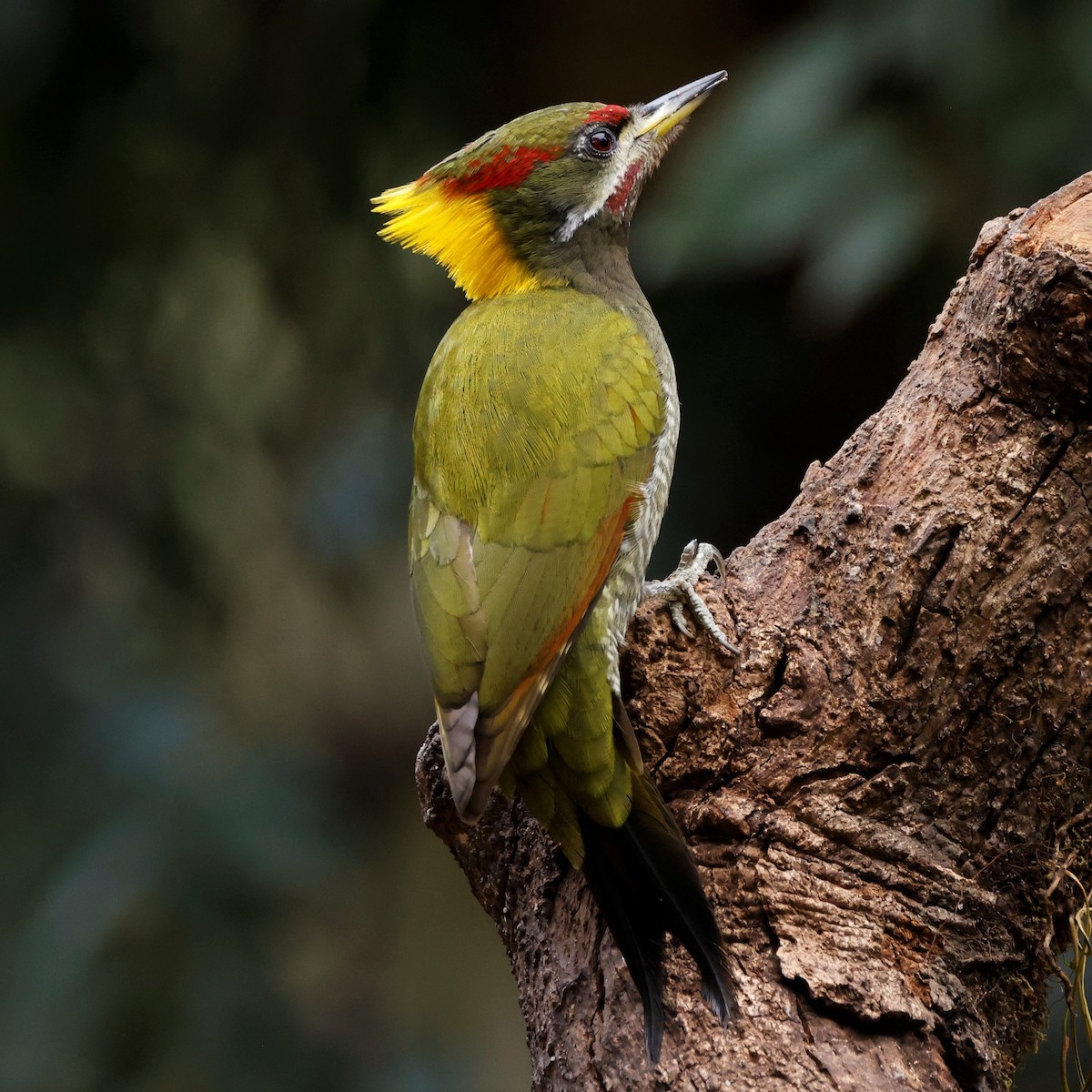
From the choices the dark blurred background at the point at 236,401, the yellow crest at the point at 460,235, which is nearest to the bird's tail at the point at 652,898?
the yellow crest at the point at 460,235

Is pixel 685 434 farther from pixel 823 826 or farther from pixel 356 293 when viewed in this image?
pixel 823 826

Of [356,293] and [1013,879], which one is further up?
[356,293]

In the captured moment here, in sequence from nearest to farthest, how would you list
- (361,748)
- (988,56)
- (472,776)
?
(472,776) → (988,56) → (361,748)

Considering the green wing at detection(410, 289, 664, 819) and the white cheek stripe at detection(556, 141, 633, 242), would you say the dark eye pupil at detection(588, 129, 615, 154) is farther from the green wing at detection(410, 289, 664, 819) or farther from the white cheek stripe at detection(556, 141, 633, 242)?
the green wing at detection(410, 289, 664, 819)

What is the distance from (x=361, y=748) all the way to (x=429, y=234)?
262cm

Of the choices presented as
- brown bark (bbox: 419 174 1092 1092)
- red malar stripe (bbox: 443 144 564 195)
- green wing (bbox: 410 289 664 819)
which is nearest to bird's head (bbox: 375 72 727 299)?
red malar stripe (bbox: 443 144 564 195)

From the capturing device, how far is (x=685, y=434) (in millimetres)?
3711

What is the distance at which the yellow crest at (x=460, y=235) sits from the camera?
2.79 m

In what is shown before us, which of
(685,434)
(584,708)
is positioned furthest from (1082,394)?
(685,434)

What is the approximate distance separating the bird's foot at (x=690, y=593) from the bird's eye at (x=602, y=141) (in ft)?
3.29

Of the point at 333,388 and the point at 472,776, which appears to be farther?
the point at 333,388

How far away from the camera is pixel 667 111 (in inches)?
117

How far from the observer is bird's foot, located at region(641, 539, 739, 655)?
6.85ft

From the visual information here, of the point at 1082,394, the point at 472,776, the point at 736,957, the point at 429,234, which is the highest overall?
the point at 429,234
